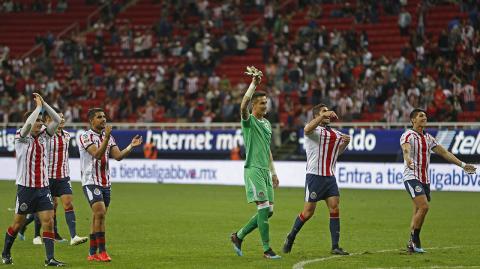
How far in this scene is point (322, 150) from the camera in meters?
14.8

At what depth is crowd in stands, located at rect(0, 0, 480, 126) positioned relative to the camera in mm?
36031

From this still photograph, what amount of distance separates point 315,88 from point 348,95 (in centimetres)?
142

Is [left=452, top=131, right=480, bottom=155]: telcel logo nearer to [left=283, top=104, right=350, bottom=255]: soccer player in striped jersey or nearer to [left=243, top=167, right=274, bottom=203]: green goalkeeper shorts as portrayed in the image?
[left=283, top=104, right=350, bottom=255]: soccer player in striped jersey

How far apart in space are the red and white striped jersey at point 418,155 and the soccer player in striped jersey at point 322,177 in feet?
3.29

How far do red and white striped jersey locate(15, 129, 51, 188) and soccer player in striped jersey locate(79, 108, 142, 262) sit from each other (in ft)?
2.93

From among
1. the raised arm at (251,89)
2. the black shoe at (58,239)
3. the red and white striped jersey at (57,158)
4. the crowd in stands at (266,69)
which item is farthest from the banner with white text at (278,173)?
the raised arm at (251,89)

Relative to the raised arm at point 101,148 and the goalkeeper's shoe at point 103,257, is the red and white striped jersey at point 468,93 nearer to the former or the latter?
the raised arm at point 101,148

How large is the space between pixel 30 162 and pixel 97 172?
1361 millimetres

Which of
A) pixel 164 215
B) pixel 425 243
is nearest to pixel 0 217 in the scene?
pixel 164 215

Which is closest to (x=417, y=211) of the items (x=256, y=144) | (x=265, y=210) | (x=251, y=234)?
(x=265, y=210)

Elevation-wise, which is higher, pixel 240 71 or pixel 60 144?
pixel 240 71

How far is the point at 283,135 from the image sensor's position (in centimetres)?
3659

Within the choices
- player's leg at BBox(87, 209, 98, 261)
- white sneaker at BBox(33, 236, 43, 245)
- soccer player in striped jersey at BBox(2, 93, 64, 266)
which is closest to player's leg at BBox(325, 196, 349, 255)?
player's leg at BBox(87, 209, 98, 261)

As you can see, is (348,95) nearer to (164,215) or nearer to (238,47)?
(238,47)
